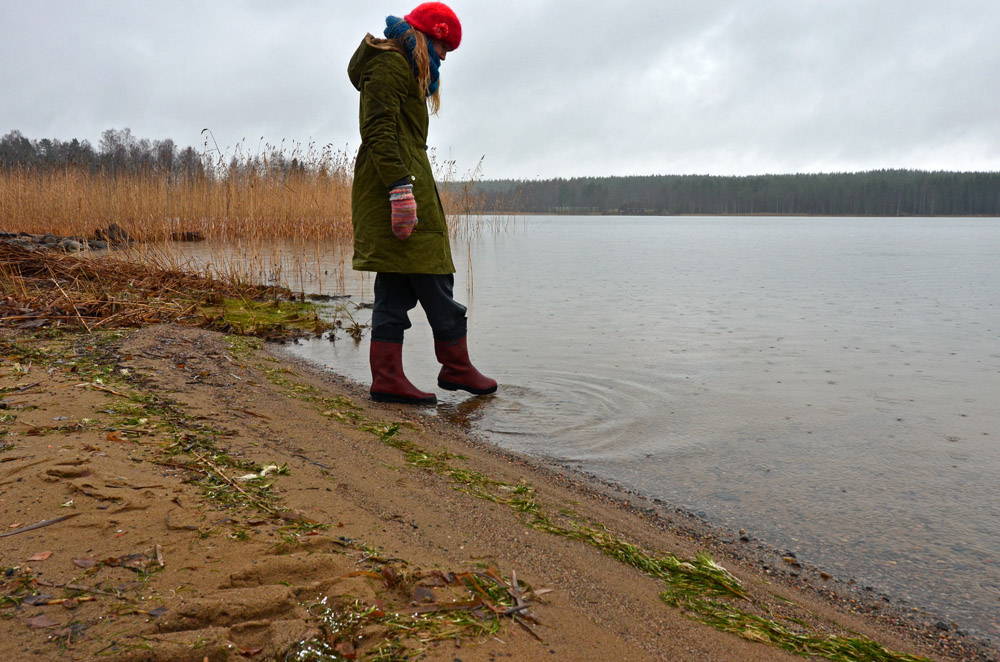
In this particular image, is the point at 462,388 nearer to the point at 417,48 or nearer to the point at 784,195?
the point at 417,48

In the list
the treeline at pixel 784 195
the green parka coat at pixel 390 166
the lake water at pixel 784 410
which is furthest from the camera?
the treeline at pixel 784 195

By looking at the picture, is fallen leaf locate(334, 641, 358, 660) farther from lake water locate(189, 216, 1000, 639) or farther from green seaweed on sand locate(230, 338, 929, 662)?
lake water locate(189, 216, 1000, 639)

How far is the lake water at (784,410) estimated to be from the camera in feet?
9.27

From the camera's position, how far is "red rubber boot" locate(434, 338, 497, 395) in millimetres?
4469

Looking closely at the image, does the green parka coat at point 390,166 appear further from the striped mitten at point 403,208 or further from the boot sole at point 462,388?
the boot sole at point 462,388

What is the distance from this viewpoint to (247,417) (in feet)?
10.3

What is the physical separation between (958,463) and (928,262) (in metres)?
16.6

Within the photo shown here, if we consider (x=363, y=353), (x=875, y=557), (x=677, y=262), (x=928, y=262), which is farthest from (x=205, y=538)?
(x=928, y=262)

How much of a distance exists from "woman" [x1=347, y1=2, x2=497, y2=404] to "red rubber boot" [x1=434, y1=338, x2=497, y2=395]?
0.02 metres

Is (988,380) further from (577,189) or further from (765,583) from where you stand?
(577,189)

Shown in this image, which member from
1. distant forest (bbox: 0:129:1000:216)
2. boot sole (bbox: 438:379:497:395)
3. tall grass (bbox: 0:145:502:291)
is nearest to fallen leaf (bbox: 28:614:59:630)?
boot sole (bbox: 438:379:497:395)

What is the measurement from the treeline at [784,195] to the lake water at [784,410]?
7744 cm

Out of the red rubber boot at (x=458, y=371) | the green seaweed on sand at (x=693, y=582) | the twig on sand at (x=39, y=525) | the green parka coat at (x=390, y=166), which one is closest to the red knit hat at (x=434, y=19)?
the green parka coat at (x=390, y=166)

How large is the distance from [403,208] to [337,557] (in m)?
2.37
